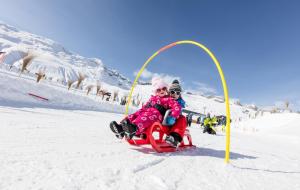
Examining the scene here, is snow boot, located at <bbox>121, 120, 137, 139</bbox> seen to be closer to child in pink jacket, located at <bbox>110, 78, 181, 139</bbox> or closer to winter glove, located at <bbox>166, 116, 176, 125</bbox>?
child in pink jacket, located at <bbox>110, 78, 181, 139</bbox>

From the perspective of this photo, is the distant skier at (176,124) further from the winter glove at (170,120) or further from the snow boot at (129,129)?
the snow boot at (129,129)

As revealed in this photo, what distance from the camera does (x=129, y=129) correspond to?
3.54m

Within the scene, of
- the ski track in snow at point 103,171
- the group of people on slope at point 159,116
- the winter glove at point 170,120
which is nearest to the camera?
the ski track in snow at point 103,171

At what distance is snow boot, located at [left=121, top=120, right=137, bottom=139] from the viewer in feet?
11.6

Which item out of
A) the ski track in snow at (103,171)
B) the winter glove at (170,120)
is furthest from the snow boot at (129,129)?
the winter glove at (170,120)

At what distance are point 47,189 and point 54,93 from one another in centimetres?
1108

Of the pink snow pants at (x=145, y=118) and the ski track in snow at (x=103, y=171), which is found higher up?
the pink snow pants at (x=145, y=118)

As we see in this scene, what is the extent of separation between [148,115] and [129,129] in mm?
441

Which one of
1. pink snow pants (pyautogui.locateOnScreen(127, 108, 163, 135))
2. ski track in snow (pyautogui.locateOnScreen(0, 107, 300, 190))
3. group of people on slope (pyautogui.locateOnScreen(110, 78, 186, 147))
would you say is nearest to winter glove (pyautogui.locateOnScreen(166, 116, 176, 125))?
group of people on slope (pyautogui.locateOnScreen(110, 78, 186, 147))

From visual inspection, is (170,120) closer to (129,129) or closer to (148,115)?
(148,115)

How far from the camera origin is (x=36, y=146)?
2709 mm

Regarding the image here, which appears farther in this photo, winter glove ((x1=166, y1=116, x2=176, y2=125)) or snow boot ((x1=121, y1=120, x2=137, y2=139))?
winter glove ((x1=166, y1=116, x2=176, y2=125))

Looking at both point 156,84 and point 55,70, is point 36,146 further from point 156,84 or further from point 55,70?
point 55,70

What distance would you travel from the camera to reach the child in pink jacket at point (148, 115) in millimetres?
3599
